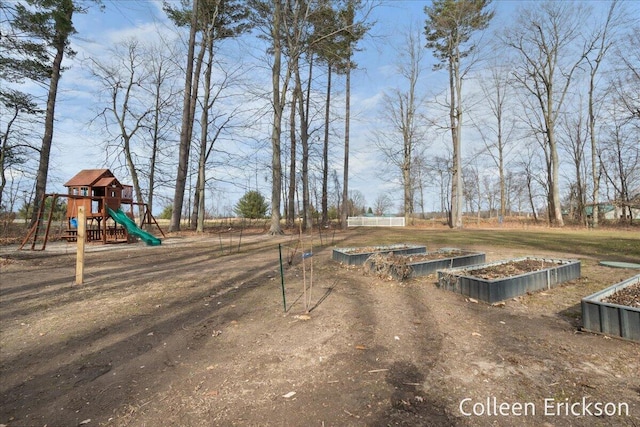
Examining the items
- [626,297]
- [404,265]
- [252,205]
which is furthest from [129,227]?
[252,205]

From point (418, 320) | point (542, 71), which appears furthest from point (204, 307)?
point (542, 71)

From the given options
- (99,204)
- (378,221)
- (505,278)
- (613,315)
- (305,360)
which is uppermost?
(99,204)

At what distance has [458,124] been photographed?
19.8 metres

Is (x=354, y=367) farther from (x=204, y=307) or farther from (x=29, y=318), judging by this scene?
(x=29, y=318)

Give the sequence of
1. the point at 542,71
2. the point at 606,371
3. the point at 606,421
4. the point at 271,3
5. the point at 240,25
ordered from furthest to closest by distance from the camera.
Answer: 1. the point at 542,71
2. the point at 240,25
3. the point at 271,3
4. the point at 606,371
5. the point at 606,421

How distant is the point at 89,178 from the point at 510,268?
15.7m

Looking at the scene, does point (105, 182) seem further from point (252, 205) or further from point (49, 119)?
point (252, 205)

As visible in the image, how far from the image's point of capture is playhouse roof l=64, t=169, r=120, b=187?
13234mm

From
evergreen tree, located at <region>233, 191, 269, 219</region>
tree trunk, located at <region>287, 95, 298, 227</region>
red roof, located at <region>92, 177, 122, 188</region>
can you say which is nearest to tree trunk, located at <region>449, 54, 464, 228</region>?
tree trunk, located at <region>287, 95, 298, 227</region>

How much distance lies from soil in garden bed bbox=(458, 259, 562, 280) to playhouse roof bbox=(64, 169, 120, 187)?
14458 millimetres

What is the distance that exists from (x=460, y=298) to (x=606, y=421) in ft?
8.87

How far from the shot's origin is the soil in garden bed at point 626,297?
11.0 feet

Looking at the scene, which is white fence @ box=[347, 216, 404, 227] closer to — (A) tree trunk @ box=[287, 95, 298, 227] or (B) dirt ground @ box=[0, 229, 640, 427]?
(A) tree trunk @ box=[287, 95, 298, 227]

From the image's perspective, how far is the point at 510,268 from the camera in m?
5.62
